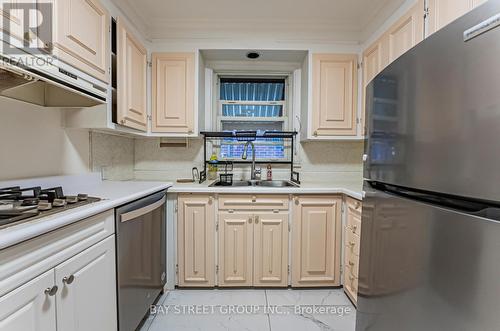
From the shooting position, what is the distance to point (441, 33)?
56cm

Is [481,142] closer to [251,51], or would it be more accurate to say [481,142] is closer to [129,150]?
[251,51]

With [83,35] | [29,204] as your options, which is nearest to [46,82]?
[83,35]

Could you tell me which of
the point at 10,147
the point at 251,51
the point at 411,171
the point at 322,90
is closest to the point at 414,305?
the point at 411,171

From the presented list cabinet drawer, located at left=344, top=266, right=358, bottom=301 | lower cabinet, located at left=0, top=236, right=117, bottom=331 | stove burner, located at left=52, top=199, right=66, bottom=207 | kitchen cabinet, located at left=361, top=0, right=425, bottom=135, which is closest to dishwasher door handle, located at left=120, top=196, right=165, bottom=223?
lower cabinet, located at left=0, top=236, right=117, bottom=331

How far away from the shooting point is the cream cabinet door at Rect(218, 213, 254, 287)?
6.69ft

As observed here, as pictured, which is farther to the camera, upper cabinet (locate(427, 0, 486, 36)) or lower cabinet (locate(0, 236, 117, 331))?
upper cabinet (locate(427, 0, 486, 36))

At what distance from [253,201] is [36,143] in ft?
4.80

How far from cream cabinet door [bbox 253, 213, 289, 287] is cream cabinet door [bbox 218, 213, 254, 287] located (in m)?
0.05

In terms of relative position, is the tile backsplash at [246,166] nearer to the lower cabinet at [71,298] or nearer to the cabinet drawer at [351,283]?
the cabinet drawer at [351,283]

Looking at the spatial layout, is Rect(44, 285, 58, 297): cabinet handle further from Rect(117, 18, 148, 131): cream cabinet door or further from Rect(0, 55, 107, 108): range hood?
Rect(117, 18, 148, 131): cream cabinet door

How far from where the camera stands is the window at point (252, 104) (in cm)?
274

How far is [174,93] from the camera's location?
2.27 meters

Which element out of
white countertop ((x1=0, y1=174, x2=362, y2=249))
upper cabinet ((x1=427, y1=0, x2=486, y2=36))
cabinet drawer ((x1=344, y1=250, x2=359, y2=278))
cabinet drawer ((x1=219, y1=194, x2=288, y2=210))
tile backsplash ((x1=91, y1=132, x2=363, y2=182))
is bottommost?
cabinet drawer ((x1=344, y1=250, x2=359, y2=278))

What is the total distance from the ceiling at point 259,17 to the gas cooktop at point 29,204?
57.1 inches
